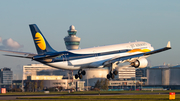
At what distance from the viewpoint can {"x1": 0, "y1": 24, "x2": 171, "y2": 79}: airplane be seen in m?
59.8

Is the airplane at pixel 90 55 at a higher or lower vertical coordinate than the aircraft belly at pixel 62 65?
higher

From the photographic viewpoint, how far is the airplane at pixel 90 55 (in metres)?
59.8

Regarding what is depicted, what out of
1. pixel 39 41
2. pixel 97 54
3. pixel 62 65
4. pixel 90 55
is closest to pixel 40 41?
pixel 39 41

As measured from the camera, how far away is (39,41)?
60.1m

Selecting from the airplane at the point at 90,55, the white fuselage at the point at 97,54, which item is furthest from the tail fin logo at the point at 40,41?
the white fuselage at the point at 97,54

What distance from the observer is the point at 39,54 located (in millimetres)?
59250

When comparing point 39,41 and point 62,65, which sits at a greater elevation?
point 39,41

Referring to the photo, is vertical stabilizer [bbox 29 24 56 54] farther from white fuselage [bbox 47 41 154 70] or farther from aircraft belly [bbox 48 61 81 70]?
white fuselage [bbox 47 41 154 70]

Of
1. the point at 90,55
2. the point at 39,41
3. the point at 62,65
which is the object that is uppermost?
the point at 39,41

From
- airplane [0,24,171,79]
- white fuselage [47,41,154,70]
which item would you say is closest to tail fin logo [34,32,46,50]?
airplane [0,24,171,79]

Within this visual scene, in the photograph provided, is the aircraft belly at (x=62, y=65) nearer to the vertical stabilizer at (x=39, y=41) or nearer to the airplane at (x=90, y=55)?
the airplane at (x=90, y=55)

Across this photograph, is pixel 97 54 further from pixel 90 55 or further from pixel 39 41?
pixel 39 41

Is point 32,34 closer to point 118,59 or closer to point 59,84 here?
point 118,59

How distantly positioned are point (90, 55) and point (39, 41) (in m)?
10.7
